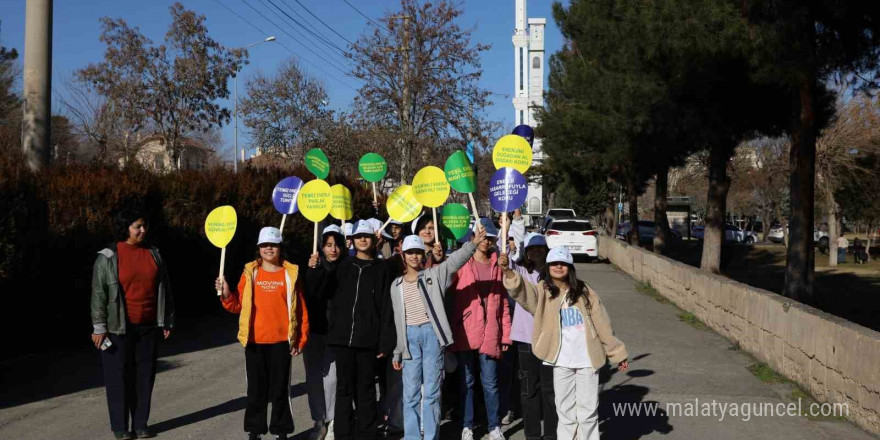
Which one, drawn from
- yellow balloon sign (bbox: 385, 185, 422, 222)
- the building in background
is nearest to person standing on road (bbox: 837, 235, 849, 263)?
yellow balloon sign (bbox: 385, 185, 422, 222)

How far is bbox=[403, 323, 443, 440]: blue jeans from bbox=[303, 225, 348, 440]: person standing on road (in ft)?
2.25

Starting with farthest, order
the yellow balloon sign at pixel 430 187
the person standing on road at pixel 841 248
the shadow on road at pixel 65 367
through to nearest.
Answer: the person standing on road at pixel 841 248, the shadow on road at pixel 65 367, the yellow balloon sign at pixel 430 187

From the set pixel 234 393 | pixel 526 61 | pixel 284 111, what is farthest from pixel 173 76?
pixel 526 61

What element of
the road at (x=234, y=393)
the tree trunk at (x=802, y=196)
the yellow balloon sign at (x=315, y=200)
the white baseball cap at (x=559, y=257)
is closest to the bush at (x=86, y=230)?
the road at (x=234, y=393)

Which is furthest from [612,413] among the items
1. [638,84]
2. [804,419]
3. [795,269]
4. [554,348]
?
[638,84]

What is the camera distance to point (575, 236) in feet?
94.3

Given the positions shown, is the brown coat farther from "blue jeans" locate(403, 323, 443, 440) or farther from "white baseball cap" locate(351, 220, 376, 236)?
"white baseball cap" locate(351, 220, 376, 236)

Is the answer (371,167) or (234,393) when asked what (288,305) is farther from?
(371,167)

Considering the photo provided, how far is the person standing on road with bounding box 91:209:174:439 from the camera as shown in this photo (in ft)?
20.7

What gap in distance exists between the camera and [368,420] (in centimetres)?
605

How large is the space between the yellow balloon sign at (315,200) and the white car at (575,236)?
2170 centimetres

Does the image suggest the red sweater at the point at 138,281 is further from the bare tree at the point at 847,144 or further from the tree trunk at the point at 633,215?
the bare tree at the point at 847,144

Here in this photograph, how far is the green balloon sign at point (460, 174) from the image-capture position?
668 centimetres

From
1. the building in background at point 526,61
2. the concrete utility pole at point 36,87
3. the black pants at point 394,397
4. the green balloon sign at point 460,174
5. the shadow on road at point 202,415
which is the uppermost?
the building in background at point 526,61
